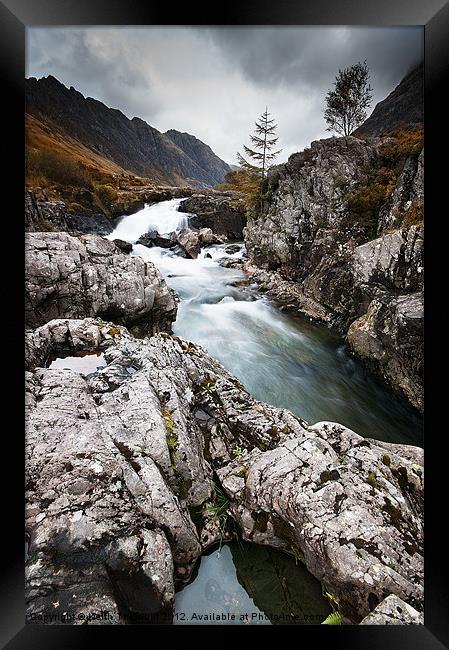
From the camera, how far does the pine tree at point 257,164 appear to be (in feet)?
8.30

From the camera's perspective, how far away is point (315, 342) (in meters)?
4.01

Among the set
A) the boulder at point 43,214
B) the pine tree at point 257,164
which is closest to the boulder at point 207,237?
the pine tree at point 257,164

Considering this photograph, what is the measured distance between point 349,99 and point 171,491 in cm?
364

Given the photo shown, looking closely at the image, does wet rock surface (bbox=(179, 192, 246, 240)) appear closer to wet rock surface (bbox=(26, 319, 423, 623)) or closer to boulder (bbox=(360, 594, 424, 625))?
wet rock surface (bbox=(26, 319, 423, 623))

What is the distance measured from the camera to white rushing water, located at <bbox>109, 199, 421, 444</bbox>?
308cm

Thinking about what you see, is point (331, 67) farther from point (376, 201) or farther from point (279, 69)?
point (376, 201)

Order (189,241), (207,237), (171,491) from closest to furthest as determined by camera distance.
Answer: (171,491) → (189,241) → (207,237)

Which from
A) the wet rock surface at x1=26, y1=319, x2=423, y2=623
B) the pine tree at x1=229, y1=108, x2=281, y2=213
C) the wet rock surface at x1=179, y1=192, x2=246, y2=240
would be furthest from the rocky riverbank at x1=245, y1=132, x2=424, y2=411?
the wet rock surface at x1=179, y1=192, x2=246, y2=240

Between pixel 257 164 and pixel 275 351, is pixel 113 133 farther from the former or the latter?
pixel 275 351

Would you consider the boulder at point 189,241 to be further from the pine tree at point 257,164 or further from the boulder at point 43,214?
the boulder at point 43,214

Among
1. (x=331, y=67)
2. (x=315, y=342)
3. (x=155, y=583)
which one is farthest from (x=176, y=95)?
(x=155, y=583)
